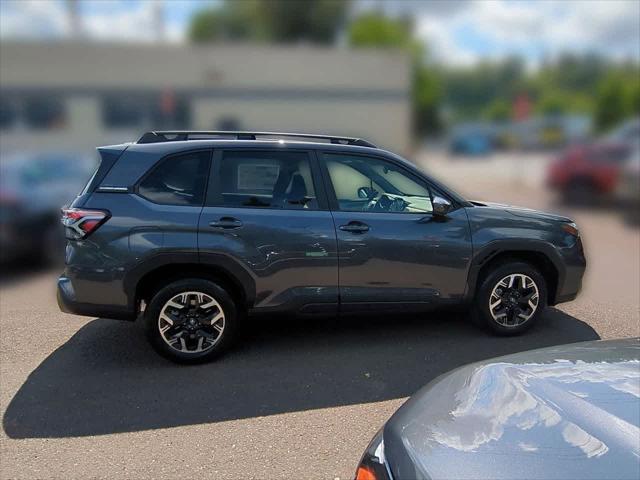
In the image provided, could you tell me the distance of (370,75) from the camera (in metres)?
23.2

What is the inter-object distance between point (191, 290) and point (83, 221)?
3.01 ft

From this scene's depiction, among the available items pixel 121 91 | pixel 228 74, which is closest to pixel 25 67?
pixel 121 91

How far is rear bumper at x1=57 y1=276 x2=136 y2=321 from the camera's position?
356 cm

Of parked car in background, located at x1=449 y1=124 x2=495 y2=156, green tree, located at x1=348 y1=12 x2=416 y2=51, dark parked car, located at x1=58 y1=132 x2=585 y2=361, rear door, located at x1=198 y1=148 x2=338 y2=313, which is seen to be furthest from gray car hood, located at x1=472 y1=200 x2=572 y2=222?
parked car in background, located at x1=449 y1=124 x2=495 y2=156

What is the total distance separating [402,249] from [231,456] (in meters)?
1.98

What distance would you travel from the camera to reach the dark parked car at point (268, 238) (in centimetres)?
352

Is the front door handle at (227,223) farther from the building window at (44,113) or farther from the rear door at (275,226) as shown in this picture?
the building window at (44,113)

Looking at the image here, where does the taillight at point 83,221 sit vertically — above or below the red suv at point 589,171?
below

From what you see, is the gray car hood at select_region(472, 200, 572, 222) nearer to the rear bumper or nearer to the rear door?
the rear door

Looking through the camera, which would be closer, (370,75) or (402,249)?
(402,249)

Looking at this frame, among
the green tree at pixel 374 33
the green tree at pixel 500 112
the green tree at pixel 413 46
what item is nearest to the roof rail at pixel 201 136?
the green tree at pixel 413 46

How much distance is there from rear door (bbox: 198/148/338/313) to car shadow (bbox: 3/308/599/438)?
49 centimetres

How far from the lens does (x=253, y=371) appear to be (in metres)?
3.60

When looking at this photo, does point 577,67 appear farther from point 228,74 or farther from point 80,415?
point 80,415
